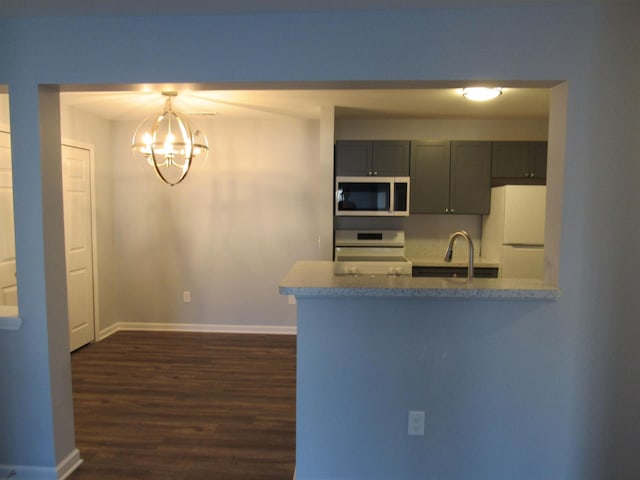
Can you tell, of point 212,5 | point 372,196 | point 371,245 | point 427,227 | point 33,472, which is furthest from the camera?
point 427,227

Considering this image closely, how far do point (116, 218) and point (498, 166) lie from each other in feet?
13.9

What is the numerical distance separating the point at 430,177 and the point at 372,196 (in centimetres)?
66

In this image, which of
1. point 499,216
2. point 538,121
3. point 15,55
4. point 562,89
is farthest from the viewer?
point 538,121

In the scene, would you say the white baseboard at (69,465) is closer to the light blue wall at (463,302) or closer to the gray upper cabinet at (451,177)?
the light blue wall at (463,302)

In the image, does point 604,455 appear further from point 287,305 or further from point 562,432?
point 287,305

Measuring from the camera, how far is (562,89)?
1.75m

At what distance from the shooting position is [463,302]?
5.97ft

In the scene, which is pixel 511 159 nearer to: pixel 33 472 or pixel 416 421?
pixel 416 421

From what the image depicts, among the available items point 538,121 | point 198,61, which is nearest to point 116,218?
point 198,61

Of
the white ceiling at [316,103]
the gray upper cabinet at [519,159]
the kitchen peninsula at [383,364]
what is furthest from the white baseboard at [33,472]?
the gray upper cabinet at [519,159]

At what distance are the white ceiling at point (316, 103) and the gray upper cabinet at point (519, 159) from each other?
1.08ft

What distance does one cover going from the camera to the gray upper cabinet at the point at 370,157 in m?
3.89

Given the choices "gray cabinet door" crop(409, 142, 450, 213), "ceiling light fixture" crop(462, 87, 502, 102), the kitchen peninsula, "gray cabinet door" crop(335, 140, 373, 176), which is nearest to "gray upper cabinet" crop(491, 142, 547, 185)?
"gray cabinet door" crop(409, 142, 450, 213)

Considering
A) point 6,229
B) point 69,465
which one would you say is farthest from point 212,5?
point 6,229
